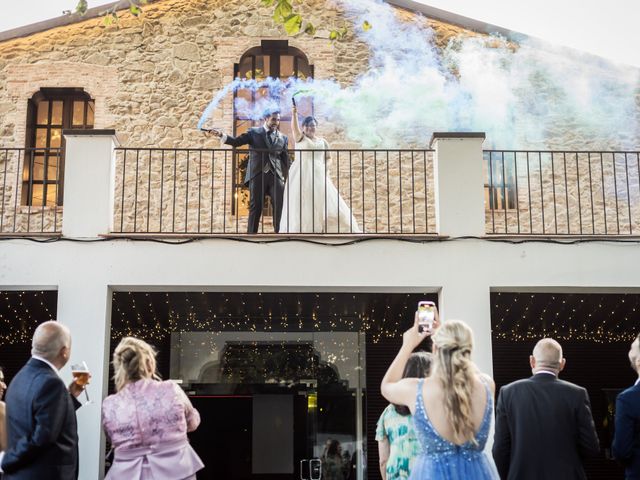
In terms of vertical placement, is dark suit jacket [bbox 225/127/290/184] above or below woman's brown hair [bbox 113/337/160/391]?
above

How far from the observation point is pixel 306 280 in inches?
362

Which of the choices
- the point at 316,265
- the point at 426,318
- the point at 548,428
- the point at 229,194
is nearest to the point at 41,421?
the point at 426,318

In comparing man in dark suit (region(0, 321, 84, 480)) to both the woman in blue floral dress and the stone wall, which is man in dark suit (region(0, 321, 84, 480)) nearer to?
the woman in blue floral dress

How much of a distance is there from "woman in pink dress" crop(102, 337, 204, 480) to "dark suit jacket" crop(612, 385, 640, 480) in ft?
9.81

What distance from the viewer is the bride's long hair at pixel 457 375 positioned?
15.0ft

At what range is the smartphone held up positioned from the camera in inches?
200

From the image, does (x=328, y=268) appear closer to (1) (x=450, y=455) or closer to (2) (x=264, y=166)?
(2) (x=264, y=166)

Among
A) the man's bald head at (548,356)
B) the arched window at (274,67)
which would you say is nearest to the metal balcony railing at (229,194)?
the arched window at (274,67)

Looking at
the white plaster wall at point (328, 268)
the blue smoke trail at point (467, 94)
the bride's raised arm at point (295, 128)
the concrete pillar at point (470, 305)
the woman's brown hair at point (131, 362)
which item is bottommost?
the woman's brown hair at point (131, 362)

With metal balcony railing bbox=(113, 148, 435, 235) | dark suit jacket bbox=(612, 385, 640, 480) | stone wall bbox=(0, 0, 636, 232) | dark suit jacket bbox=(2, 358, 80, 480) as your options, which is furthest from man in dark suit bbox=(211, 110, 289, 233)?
dark suit jacket bbox=(612, 385, 640, 480)

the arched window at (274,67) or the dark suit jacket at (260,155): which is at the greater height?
the arched window at (274,67)

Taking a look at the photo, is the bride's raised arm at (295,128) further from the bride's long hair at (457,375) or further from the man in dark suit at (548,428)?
the bride's long hair at (457,375)

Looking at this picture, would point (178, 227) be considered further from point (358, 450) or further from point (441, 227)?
point (441, 227)

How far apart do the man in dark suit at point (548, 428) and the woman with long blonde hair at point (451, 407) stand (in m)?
1.30
